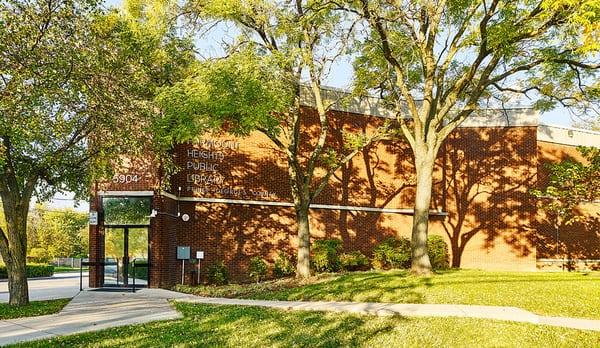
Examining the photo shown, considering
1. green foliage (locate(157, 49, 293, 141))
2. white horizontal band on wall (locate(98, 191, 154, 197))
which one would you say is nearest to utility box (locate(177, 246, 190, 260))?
white horizontal band on wall (locate(98, 191, 154, 197))

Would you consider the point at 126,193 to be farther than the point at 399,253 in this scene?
No

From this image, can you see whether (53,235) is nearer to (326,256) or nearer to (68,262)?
(68,262)

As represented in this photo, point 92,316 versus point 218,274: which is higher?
point 92,316

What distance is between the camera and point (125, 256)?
62.0 ft

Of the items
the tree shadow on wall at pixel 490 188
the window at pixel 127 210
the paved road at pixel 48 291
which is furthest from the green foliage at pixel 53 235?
the tree shadow on wall at pixel 490 188

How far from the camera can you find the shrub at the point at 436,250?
22.9 meters

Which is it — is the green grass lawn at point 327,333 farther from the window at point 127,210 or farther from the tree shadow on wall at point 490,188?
the tree shadow on wall at point 490,188

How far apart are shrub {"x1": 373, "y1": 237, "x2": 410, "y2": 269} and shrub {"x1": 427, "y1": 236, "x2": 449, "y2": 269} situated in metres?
0.94

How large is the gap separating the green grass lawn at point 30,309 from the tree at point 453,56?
10.5 meters

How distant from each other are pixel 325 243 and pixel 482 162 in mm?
8564

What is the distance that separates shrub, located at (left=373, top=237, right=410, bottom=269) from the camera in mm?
22609

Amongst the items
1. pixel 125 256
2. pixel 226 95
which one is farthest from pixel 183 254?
pixel 226 95

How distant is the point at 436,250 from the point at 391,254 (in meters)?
2.07

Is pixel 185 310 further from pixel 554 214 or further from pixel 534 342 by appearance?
pixel 554 214
